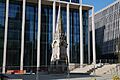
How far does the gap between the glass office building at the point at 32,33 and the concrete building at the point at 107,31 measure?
59.4 ft

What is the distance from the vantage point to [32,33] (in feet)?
212

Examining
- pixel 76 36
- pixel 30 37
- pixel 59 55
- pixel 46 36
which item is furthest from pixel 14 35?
pixel 59 55

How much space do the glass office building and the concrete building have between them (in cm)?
1809

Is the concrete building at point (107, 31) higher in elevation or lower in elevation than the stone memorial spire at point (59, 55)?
higher

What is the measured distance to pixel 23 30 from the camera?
62188 mm

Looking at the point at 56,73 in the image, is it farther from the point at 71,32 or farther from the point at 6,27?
the point at 71,32

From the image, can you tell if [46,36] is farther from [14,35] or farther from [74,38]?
[14,35]

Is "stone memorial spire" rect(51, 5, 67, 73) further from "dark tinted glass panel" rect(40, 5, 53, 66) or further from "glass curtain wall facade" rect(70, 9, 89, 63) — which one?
"glass curtain wall facade" rect(70, 9, 89, 63)

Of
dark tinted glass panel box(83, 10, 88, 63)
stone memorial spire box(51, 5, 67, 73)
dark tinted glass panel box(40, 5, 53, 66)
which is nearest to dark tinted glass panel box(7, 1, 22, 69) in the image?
dark tinted glass panel box(40, 5, 53, 66)

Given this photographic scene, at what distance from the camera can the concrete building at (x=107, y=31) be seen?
85225 millimetres

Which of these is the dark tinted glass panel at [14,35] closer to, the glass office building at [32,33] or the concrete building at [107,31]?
the glass office building at [32,33]

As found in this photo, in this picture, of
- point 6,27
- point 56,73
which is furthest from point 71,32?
point 56,73

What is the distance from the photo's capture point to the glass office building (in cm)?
6156

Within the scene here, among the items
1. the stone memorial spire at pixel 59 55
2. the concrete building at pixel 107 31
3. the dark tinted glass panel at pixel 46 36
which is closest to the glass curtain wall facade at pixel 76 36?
the dark tinted glass panel at pixel 46 36
